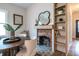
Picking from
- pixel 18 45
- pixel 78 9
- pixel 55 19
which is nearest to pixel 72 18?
pixel 78 9

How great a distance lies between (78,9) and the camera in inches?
58.1

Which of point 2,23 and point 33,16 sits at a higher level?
point 33,16

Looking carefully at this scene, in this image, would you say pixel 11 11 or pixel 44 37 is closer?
pixel 11 11

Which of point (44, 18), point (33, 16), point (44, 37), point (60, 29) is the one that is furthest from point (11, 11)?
point (60, 29)

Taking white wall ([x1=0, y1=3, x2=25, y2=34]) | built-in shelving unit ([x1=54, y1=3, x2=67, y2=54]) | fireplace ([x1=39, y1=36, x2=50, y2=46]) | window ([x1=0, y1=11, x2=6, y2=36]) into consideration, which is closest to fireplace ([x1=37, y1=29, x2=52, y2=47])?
fireplace ([x1=39, y1=36, x2=50, y2=46])

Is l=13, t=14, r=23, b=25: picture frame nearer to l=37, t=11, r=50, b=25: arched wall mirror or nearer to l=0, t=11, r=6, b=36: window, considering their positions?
l=0, t=11, r=6, b=36: window

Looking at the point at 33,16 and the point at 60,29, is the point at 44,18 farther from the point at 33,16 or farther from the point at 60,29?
the point at 60,29

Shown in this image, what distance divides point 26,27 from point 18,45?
1.10ft

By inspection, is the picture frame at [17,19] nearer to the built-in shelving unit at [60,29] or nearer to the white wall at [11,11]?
the white wall at [11,11]

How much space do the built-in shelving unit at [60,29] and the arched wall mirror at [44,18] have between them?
0.14 meters

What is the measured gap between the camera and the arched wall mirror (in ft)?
5.17

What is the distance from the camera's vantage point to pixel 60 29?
168 centimetres

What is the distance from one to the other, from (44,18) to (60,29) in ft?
1.16

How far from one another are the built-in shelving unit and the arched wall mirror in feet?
0.47
